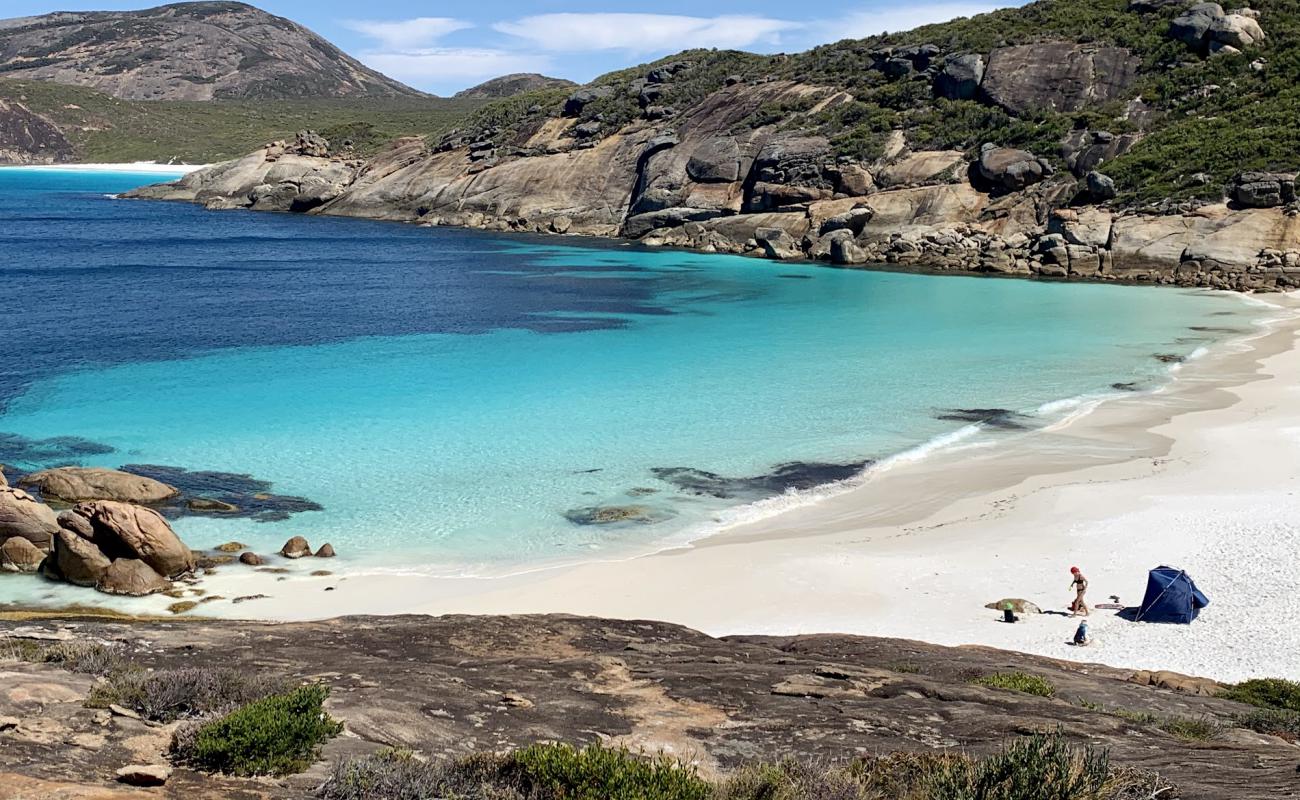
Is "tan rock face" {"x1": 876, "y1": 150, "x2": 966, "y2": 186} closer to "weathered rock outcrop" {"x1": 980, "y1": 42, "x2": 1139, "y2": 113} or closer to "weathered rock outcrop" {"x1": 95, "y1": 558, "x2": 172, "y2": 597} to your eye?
"weathered rock outcrop" {"x1": 980, "y1": 42, "x2": 1139, "y2": 113}

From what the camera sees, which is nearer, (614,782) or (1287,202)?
(614,782)

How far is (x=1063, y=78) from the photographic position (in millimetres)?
82062

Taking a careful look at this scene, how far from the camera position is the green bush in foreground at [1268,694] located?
42.6 feet

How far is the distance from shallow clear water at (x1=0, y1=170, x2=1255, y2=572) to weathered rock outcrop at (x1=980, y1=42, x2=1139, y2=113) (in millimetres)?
24210

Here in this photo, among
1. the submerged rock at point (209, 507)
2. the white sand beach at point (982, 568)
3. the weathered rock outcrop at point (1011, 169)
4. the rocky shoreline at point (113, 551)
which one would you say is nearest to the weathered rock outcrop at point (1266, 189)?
the weathered rock outcrop at point (1011, 169)

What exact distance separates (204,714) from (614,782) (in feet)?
13.8

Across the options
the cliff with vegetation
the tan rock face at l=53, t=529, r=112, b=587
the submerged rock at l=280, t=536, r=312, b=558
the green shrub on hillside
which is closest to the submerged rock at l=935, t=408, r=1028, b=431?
the submerged rock at l=280, t=536, r=312, b=558

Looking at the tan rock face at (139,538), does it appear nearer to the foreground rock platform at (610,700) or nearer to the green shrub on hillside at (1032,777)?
the foreground rock platform at (610,700)

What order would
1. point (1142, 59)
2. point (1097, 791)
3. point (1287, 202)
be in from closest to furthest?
1. point (1097, 791)
2. point (1287, 202)
3. point (1142, 59)

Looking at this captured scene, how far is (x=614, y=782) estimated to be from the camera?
7629mm

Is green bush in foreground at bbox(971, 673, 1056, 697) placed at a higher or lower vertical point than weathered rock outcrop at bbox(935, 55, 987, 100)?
lower

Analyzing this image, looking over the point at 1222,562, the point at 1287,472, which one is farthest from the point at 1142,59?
the point at 1222,562

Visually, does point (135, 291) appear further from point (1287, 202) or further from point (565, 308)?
point (1287, 202)

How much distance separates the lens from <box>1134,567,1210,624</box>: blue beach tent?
17.3 m
